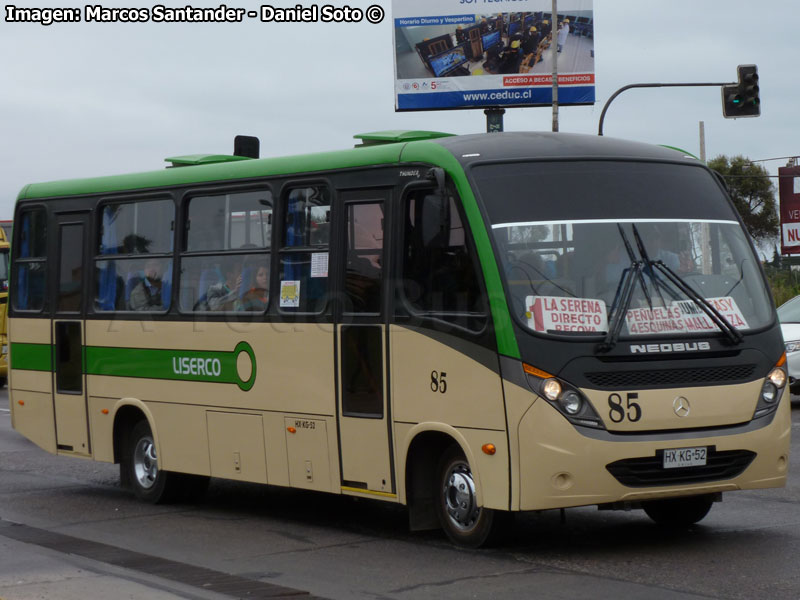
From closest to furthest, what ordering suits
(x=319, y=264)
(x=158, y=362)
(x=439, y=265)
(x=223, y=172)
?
(x=439, y=265) < (x=319, y=264) < (x=223, y=172) < (x=158, y=362)

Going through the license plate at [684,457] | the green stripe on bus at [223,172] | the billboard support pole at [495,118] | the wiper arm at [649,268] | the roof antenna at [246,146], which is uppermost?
the billboard support pole at [495,118]

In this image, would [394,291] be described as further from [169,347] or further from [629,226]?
[169,347]

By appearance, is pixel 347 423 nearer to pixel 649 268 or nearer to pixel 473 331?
pixel 473 331

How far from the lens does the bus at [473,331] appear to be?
9.06 meters

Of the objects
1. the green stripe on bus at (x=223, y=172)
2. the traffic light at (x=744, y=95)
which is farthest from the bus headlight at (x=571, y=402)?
the traffic light at (x=744, y=95)

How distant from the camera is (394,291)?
33.5 ft

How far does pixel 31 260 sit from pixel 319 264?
486 centimetres

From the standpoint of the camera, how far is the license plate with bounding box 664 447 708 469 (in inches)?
357

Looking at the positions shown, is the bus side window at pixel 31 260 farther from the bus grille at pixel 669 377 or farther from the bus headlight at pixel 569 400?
the bus grille at pixel 669 377

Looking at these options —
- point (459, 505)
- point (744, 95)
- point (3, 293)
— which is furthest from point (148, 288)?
point (3, 293)

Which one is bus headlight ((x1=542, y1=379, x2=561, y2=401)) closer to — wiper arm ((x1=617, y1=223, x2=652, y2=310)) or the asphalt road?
wiper arm ((x1=617, y1=223, x2=652, y2=310))

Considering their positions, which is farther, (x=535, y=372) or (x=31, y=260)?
(x=31, y=260)

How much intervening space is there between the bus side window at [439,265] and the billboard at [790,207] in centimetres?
4589

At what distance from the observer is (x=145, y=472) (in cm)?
1338
